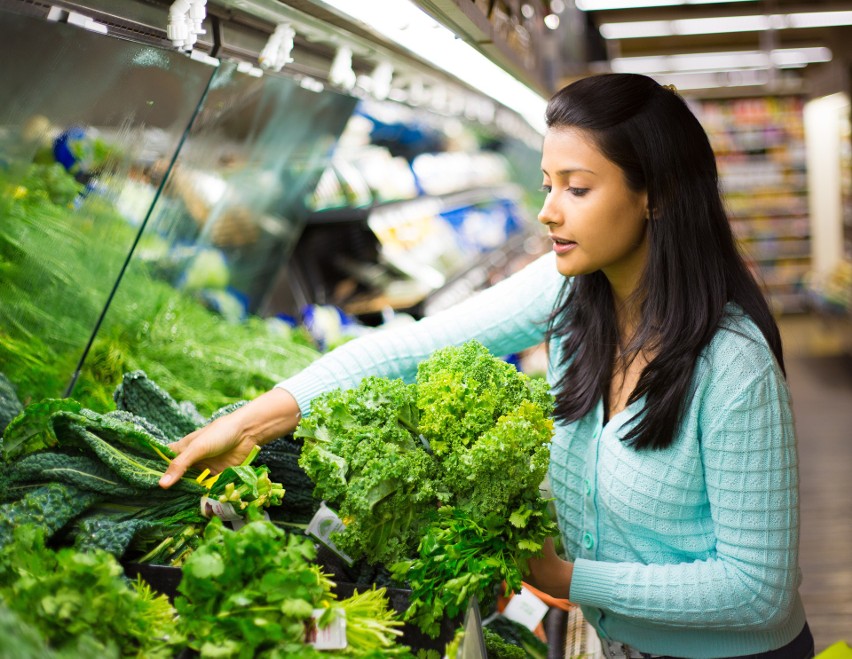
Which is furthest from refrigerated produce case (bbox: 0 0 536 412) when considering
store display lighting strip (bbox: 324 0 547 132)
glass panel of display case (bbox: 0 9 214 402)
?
store display lighting strip (bbox: 324 0 547 132)

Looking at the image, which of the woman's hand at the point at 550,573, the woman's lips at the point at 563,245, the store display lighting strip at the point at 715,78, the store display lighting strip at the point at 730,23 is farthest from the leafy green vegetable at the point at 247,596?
the store display lighting strip at the point at 715,78

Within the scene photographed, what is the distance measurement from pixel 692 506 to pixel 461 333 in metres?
0.65

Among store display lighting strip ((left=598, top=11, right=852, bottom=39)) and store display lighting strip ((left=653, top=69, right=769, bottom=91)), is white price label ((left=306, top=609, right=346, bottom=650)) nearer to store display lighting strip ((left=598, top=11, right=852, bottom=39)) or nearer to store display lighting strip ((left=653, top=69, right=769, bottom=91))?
store display lighting strip ((left=598, top=11, right=852, bottom=39))

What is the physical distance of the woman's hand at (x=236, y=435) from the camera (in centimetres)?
162

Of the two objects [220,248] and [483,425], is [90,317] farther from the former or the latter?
[220,248]

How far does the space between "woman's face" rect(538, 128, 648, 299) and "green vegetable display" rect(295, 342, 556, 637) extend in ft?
1.09

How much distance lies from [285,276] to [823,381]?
689 cm

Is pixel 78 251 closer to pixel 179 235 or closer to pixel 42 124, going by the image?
pixel 42 124

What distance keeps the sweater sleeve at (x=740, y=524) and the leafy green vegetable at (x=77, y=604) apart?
908mm

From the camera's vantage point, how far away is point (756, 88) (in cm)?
1308

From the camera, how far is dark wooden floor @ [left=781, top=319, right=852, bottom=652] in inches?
177

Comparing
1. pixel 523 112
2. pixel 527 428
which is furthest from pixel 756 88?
pixel 527 428

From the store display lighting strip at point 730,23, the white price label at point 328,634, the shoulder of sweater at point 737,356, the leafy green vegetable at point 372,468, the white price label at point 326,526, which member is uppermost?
the store display lighting strip at point 730,23

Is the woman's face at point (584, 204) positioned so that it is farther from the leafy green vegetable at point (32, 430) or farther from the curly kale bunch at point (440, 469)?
the leafy green vegetable at point (32, 430)
